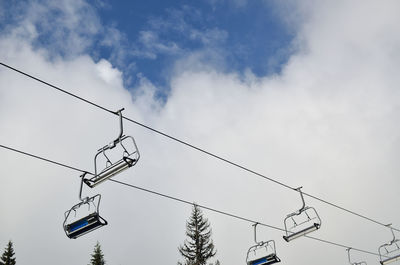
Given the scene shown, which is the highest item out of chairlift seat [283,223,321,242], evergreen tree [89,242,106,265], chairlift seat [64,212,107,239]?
evergreen tree [89,242,106,265]

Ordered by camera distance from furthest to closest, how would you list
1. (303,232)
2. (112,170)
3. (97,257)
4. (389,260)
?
(97,257)
(389,260)
(303,232)
(112,170)

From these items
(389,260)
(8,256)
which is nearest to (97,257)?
(8,256)

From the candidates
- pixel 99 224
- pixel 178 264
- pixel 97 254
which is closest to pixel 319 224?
pixel 99 224

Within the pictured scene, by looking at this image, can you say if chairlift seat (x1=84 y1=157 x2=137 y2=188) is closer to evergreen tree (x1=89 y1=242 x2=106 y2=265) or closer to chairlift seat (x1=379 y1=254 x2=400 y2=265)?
chairlift seat (x1=379 y1=254 x2=400 y2=265)

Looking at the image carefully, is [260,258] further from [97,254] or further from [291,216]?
[97,254]

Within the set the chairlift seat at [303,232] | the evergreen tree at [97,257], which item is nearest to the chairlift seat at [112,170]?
the chairlift seat at [303,232]

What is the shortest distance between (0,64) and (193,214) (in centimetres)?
3416

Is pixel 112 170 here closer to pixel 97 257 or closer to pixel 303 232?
pixel 303 232

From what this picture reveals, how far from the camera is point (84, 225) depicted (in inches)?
242

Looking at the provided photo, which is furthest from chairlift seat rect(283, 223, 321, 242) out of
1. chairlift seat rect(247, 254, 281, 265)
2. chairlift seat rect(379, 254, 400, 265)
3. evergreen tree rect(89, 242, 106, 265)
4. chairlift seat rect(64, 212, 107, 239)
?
evergreen tree rect(89, 242, 106, 265)

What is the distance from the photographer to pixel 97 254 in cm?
3631

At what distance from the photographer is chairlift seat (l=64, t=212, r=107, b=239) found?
20.0 feet

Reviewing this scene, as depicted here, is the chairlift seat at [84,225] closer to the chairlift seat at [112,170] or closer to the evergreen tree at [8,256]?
the chairlift seat at [112,170]

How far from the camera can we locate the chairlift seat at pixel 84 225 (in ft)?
20.0
